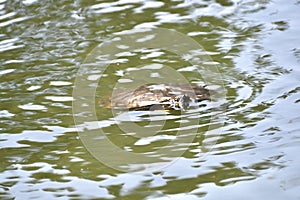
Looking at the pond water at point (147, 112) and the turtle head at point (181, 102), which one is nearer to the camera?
the pond water at point (147, 112)

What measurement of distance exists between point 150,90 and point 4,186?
1.73m

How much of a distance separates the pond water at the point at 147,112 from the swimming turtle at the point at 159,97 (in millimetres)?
80

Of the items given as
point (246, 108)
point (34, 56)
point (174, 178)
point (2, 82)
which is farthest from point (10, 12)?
point (174, 178)

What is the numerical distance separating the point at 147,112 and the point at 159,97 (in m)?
0.18

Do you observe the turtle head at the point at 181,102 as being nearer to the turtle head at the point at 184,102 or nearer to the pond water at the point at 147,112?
the turtle head at the point at 184,102

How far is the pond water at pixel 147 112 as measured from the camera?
4.51m

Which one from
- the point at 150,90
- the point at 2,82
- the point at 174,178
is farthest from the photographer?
the point at 2,82

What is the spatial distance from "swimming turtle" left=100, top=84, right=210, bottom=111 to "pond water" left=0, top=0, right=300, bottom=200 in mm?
80

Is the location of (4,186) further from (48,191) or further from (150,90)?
(150,90)

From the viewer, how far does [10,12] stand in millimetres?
8141

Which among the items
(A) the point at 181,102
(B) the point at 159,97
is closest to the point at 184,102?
(A) the point at 181,102

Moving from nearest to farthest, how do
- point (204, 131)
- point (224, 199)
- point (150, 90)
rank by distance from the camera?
point (224, 199) < point (204, 131) < point (150, 90)

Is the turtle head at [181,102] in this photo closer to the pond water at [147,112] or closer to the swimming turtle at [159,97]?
the swimming turtle at [159,97]

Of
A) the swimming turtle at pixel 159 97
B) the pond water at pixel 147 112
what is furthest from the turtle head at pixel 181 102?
the pond water at pixel 147 112
